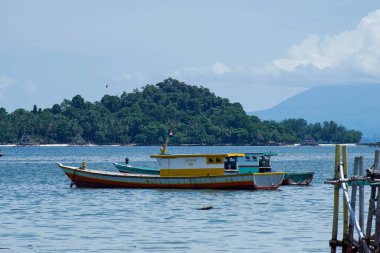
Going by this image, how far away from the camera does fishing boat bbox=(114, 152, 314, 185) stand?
65.3 m

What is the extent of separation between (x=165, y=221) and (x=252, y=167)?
2376cm

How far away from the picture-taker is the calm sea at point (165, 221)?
3866 centimetres

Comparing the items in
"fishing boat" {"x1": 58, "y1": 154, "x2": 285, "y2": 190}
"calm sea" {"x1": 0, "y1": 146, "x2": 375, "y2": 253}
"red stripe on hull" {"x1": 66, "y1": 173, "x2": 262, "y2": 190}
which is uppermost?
"fishing boat" {"x1": 58, "y1": 154, "x2": 285, "y2": 190}

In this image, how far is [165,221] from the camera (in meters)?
47.8

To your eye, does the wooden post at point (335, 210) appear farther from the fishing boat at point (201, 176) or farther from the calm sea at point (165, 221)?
the fishing boat at point (201, 176)

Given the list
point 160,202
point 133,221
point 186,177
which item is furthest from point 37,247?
point 186,177

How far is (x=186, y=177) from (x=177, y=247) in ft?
86.4

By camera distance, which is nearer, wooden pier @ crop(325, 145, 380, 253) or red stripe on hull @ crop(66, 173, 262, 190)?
wooden pier @ crop(325, 145, 380, 253)

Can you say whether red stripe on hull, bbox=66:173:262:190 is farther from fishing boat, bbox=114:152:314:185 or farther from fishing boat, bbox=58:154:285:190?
fishing boat, bbox=114:152:314:185

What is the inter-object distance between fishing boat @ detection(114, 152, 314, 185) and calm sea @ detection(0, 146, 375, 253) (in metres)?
2.14

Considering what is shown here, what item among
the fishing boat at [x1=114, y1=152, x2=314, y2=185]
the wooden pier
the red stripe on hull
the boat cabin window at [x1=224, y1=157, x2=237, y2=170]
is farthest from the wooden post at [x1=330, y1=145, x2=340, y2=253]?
the boat cabin window at [x1=224, y1=157, x2=237, y2=170]

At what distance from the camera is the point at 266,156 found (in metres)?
71.8

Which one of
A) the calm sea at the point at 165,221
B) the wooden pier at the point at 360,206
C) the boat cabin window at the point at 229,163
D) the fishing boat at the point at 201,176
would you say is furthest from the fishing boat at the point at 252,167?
the wooden pier at the point at 360,206

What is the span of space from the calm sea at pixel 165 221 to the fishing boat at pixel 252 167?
214 centimetres
